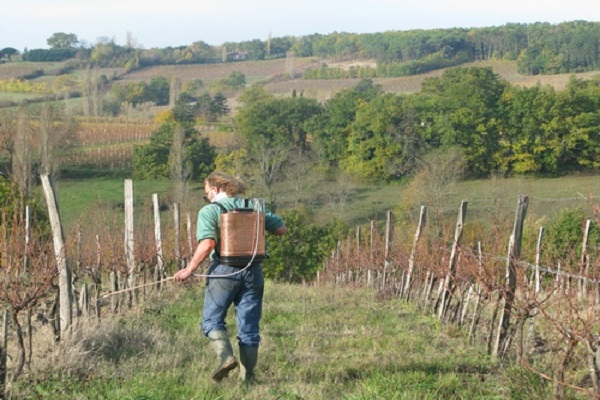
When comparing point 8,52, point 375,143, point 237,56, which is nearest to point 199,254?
point 375,143

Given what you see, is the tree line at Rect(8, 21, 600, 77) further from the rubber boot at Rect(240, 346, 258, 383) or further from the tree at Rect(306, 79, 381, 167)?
the rubber boot at Rect(240, 346, 258, 383)

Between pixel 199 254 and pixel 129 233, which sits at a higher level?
pixel 199 254

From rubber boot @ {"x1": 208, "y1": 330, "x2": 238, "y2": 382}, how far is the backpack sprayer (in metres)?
0.47

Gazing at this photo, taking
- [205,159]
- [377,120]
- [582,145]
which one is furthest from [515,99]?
[205,159]

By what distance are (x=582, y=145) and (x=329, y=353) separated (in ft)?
206

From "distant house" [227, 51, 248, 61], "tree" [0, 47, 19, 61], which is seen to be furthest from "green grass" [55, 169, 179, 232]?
"distant house" [227, 51, 248, 61]

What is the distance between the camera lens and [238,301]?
7.21 meters

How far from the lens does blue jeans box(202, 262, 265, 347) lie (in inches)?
279

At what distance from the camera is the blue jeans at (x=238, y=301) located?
7.08m

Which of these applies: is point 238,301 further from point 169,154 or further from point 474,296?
point 169,154

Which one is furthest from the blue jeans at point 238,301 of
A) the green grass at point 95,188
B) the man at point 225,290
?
the green grass at point 95,188

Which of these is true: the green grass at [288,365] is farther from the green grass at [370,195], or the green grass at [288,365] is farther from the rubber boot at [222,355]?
the green grass at [370,195]

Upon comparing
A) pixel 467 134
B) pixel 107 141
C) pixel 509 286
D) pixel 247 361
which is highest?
pixel 509 286

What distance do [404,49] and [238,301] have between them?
138m
